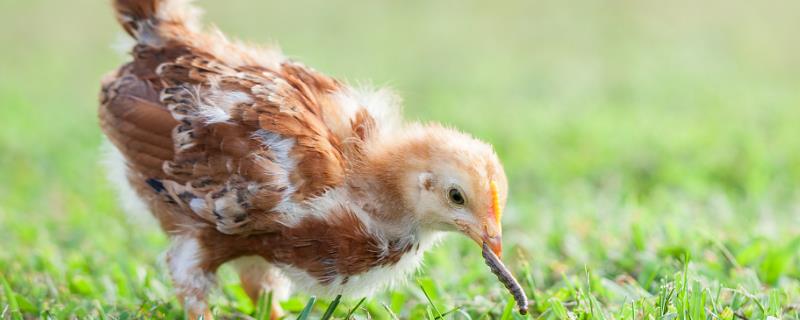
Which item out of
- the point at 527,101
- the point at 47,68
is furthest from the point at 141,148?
the point at 47,68

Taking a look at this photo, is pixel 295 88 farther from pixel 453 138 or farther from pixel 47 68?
pixel 47 68


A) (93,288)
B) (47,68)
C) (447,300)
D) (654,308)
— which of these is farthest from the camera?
(47,68)

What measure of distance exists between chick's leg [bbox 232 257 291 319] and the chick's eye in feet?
2.89

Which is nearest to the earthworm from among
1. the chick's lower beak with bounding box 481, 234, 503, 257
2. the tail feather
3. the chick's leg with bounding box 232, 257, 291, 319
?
the chick's lower beak with bounding box 481, 234, 503, 257

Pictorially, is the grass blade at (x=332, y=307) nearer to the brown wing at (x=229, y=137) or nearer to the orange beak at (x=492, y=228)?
the brown wing at (x=229, y=137)

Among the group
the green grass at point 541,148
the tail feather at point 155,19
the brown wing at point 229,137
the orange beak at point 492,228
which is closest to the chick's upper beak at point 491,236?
the orange beak at point 492,228

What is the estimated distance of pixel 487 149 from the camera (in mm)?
3416

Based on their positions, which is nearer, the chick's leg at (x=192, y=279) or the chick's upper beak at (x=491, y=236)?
the chick's upper beak at (x=491, y=236)

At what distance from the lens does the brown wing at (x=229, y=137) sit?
355 cm

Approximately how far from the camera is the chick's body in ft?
11.4

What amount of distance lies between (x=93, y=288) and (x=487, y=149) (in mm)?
2058

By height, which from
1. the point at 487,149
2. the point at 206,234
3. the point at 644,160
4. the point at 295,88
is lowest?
the point at 644,160

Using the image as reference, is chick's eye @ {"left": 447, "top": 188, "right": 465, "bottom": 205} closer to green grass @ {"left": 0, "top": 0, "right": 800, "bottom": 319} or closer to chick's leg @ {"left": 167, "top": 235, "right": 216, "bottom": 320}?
green grass @ {"left": 0, "top": 0, "right": 800, "bottom": 319}

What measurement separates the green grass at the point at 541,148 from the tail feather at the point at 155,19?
92 cm
